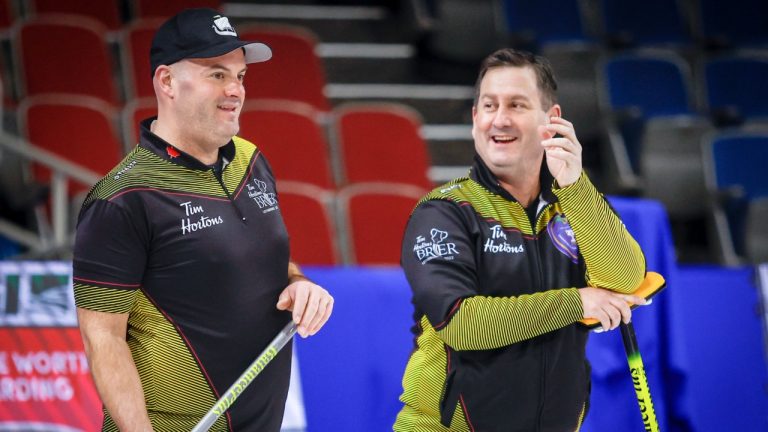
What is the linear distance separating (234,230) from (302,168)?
12.4ft

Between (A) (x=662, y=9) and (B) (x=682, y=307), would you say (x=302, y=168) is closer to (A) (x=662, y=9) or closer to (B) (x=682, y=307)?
(B) (x=682, y=307)

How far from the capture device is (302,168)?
6406 millimetres

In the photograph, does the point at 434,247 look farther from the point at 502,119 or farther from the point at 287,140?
the point at 287,140

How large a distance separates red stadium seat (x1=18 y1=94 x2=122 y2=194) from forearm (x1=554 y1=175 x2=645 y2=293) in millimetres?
3838

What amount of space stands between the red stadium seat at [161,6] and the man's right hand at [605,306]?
5.24 metres

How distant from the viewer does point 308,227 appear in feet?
18.4

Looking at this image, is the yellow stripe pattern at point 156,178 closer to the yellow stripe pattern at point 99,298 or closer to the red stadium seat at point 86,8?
the yellow stripe pattern at point 99,298

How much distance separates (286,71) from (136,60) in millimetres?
931

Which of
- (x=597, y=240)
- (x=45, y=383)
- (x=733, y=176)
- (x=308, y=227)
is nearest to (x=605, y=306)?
(x=597, y=240)

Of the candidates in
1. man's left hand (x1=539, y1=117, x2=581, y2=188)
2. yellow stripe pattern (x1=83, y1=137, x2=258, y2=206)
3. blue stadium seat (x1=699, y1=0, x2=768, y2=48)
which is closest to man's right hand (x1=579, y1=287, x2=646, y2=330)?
man's left hand (x1=539, y1=117, x2=581, y2=188)

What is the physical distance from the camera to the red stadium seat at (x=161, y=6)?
24.3ft

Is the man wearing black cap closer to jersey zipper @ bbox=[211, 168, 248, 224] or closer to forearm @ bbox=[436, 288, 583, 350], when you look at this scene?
jersey zipper @ bbox=[211, 168, 248, 224]

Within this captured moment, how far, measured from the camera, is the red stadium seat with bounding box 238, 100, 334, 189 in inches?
250

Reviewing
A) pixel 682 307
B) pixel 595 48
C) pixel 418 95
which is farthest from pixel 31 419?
pixel 595 48
